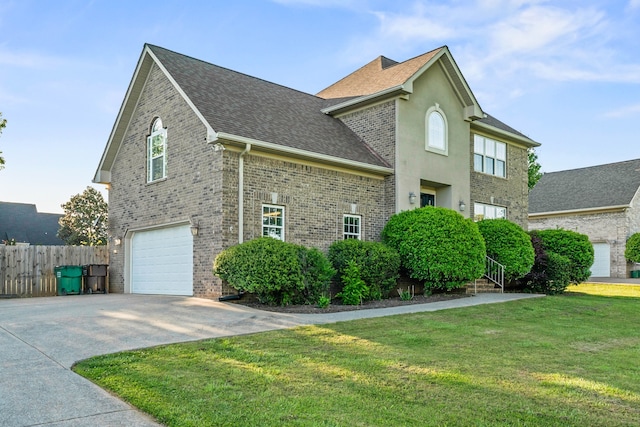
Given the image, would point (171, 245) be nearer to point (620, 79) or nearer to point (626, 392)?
point (626, 392)

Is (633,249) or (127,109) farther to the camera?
(633,249)

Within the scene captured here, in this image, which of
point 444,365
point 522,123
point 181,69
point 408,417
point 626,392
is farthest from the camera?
point 522,123

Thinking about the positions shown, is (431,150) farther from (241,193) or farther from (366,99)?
(241,193)

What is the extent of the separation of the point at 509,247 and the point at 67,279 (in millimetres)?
14365

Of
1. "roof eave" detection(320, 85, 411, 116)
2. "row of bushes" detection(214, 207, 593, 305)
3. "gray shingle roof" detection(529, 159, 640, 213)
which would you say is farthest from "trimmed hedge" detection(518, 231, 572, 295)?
"gray shingle roof" detection(529, 159, 640, 213)

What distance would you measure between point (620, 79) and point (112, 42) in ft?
61.9

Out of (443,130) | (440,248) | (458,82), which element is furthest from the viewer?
(458,82)

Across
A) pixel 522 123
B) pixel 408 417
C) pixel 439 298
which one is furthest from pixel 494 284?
pixel 522 123

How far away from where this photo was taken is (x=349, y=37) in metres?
15.9

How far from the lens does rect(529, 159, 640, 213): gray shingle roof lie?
1249 inches

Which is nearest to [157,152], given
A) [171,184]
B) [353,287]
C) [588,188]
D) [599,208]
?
[171,184]

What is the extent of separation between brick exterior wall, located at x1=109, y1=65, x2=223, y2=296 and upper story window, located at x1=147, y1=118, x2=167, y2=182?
208 millimetres

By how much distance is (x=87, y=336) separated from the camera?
26.4 ft

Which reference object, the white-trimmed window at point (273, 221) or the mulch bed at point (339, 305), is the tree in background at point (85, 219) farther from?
the mulch bed at point (339, 305)
